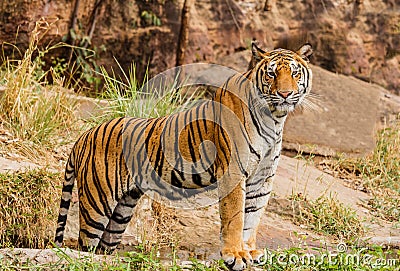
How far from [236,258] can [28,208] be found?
2.27 metres

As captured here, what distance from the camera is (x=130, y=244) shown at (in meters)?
6.07

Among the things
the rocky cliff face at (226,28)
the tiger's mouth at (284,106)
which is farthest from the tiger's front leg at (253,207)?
the rocky cliff face at (226,28)

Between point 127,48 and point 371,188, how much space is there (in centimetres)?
483

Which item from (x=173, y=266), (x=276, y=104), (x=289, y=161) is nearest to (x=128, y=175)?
(x=173, y=266)

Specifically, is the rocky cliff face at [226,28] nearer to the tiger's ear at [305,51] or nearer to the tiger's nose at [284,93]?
the tiger's ear at [305,51]

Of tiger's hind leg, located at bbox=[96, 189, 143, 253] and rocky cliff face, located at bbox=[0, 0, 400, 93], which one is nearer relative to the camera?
tiger's hind leg, located at bbox=[96, 189, 143, 253]

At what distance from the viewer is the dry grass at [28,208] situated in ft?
18.8

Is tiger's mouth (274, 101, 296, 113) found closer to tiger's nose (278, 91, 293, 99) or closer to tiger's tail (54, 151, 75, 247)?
tiger's nose (278, 91, 293, 99)

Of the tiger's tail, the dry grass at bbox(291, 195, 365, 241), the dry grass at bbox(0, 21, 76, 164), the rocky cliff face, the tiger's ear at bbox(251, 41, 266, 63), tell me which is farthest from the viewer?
the rocky cliff face

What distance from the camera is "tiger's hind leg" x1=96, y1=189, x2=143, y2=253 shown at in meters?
5.07

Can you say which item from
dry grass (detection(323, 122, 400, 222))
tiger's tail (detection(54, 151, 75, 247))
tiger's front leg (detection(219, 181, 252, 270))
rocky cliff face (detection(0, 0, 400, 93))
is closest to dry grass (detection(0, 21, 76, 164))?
tiger's tail (detection(54, 151, 75, 247))

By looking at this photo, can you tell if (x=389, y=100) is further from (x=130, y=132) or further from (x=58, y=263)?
(x=58, y=263)

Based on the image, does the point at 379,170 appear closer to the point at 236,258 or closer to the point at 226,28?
the point at 226,28

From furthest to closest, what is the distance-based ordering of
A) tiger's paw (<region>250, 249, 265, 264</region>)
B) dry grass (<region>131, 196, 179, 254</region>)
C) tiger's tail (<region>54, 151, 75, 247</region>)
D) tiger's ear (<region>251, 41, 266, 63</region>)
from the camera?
dry grass (<region>131, 196, 179, 254</region>) → tiger's tail (<region>54, 151, 75, 247</region>) → tiger's ear (<region>251, 41, 266, 63</region>) → tiger's paw (<region>250, 249, 265, 264</region>)
